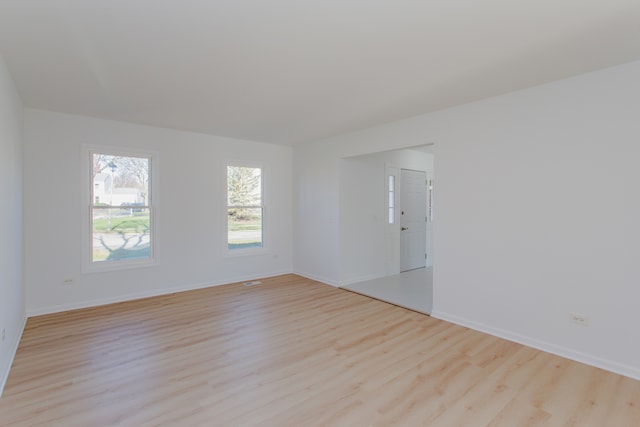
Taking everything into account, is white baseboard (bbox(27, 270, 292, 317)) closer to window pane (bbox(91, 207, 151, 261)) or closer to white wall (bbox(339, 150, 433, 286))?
window pane (bbox(91, 207, 151, 261))

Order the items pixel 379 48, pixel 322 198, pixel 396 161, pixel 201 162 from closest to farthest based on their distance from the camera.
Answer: pixel 379 48 → pixel 201 162 → pixel 322 198 → pixel 396 161

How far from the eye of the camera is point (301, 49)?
2365 mm

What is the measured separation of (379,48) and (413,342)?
269 centimetres

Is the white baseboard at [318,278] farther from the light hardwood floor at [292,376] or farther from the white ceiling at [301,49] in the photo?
the white ceiling at [301,49]

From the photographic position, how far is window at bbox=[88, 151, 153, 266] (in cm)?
429

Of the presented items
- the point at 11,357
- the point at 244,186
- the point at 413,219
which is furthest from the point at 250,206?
the point at 11,357

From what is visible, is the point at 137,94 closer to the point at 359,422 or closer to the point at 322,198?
the point at 322,198

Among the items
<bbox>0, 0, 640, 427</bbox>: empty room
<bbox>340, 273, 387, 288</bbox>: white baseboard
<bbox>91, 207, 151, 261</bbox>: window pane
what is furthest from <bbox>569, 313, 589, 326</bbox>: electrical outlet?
<bbox>91, 207, 151, 261</bbox>: window pane

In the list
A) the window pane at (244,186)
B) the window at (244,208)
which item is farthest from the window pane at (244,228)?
the window pane at (244,186)

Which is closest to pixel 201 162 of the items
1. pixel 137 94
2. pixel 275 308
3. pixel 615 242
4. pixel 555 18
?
pixel 137 94

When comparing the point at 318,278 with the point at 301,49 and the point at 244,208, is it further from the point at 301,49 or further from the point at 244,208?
the point at 301,49

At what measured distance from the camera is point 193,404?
2.14 meters

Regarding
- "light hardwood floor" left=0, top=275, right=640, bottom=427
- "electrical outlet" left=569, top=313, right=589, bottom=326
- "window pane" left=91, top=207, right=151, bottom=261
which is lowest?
"light hardwood floor" left=0, top=275, right=640, bottom=427

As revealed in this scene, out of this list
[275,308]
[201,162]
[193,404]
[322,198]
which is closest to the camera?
[193,404]
